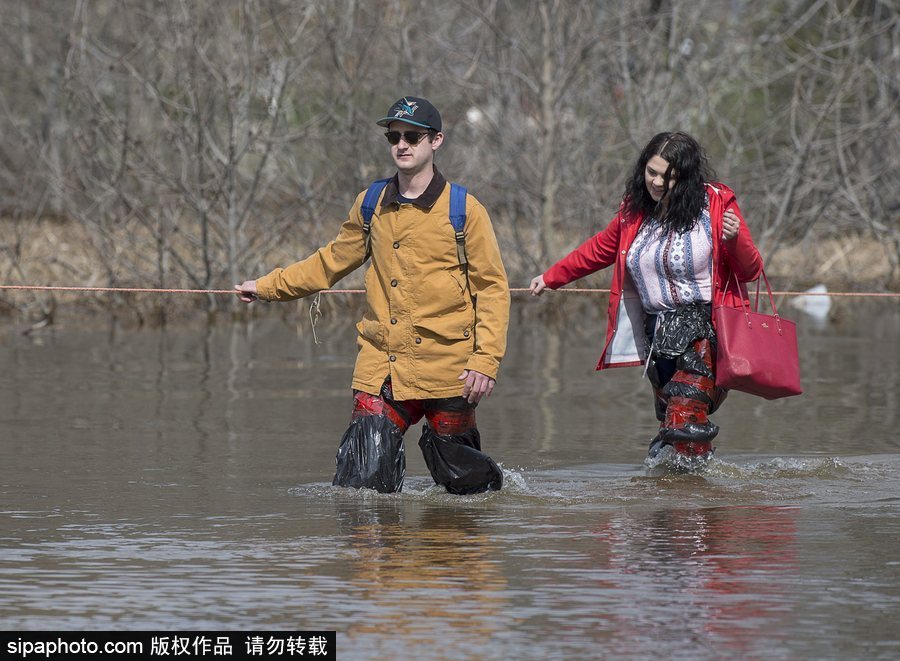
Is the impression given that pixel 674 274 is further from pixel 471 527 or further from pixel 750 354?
pixel 471 527

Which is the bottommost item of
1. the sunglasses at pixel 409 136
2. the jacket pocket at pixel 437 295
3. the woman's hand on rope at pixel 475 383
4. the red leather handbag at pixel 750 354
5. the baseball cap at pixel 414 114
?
the woman's hand on rope at pixel 475 383

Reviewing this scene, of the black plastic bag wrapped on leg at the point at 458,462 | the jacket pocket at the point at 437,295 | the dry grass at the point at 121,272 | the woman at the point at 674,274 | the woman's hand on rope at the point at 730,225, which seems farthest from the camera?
the dry grass at the point at 121,272

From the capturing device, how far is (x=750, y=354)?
7527mm

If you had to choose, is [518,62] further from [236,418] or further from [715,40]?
[236,418]

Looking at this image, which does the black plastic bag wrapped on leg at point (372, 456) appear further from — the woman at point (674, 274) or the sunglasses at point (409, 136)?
the woman at point (674, 274)

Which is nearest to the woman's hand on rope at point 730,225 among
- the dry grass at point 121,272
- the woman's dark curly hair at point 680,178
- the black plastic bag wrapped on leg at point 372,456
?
the woman's dark curly hair at point 680,178

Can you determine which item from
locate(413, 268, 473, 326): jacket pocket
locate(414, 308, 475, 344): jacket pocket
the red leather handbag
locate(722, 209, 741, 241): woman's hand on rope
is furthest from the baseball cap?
the red leather handbag

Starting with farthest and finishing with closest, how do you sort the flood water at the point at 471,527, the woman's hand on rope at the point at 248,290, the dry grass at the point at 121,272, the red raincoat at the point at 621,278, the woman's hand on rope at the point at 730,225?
the dry grass at the point at 121,272, the red raincoat at the point at 621,278, the woman's hand on rope at the point at 730,225, the woman's hand on rope at the point at 248,290, the flood water at the point at 471,527

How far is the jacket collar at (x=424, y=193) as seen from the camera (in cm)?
673

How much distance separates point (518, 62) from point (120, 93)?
7.83 m

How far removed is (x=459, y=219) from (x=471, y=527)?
3.77ft

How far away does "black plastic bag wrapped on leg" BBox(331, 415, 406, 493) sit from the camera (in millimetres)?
6891

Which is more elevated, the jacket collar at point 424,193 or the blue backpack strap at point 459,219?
the jacket collar at point 424,193

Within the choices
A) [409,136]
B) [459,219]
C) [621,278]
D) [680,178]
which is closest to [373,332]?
[459,219]
